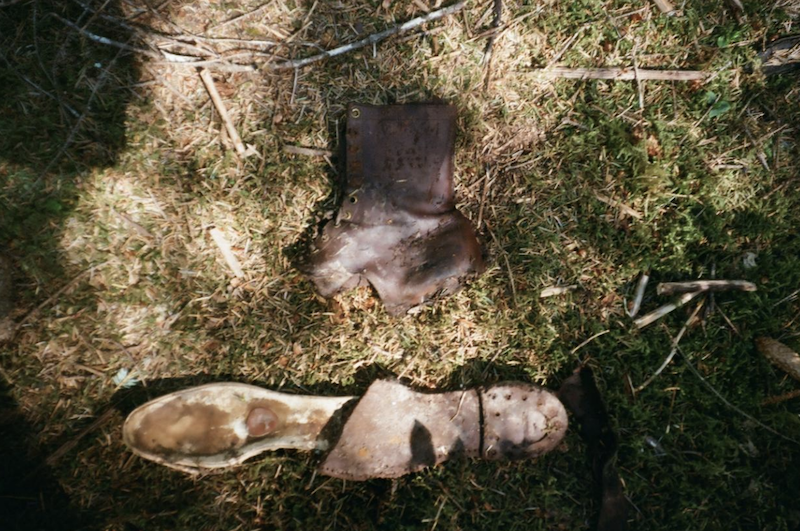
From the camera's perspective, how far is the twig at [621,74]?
2584 millimetres

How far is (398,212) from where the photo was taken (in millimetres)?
2420

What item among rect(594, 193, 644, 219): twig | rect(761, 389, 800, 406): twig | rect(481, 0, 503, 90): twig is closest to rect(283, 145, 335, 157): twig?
rect(481, 0, 503, 90): twig

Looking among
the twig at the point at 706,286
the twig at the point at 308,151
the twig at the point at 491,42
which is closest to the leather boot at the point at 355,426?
the twig at the point at 706,286

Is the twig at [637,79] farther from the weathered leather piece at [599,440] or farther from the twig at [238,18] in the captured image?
the twig at [238,18]

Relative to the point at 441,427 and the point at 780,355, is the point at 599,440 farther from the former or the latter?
the point at 780,355

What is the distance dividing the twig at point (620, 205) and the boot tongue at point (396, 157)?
922mm

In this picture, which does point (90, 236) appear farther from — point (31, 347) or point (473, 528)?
point (473, 528)

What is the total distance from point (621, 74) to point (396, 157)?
4.54ft

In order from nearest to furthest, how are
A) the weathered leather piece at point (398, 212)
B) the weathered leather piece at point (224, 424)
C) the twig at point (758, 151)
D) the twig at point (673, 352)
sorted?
the weathered leather piece at point (224, 424) → the weathered leather piece at point (398, 212) → the twig at point (673, 352) → the twig at point (758, 151)

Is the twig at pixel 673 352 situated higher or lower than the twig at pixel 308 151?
lower

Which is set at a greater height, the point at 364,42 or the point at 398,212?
the point at 364,42

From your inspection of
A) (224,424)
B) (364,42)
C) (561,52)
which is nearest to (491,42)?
(561,52)

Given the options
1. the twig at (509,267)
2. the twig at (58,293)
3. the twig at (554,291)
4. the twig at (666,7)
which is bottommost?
the twig at (554,291)

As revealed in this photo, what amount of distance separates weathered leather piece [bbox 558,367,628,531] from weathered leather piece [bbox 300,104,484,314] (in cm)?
86
